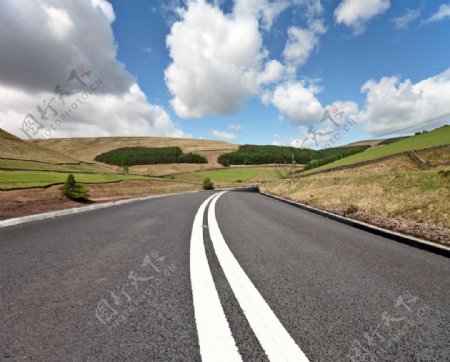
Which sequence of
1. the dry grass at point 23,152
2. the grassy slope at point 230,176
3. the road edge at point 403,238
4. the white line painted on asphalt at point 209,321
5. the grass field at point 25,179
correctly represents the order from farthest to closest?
the grassy slope at point 230,176 → the dry grass at point 23,152 → the grass field at point 25,179 → the road edge at point 403,238 → the white line painted on asphalt at point 209,321

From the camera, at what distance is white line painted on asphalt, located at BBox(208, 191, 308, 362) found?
6.12 ft

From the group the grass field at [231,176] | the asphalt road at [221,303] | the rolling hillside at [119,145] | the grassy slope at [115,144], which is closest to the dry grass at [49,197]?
the asphalt road at [221,303]

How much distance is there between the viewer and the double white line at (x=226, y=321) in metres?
1.86

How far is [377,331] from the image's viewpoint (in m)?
2.23

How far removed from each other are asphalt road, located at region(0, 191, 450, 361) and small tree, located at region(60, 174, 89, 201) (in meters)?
20.0

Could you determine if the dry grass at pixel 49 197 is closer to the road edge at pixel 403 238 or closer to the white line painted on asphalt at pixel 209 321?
the white line painted on asphalt at pixel 209 321

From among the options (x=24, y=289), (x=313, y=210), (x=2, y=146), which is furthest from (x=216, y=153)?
(x=24, y=289)

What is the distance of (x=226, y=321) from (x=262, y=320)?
32 cm

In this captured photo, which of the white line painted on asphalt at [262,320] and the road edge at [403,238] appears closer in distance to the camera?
the white line painted on asphalt at [262,320]

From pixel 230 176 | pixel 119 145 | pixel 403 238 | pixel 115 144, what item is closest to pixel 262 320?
pixel 403 238

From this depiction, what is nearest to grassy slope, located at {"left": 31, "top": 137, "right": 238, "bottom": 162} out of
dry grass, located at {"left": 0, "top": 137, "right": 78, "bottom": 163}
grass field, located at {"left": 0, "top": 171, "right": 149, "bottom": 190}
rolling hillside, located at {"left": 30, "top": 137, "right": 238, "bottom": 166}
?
rolling hillside, located at {"left": 30, "top": 137, "right": 238, "bottom": 166}

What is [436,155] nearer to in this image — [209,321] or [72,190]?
[209,321]

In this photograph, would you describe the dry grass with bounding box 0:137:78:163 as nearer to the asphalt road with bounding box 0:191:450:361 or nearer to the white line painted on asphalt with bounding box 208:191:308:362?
the asphalt road with bounding box 0:191:450:361

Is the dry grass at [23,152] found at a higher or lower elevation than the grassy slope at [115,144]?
lower
